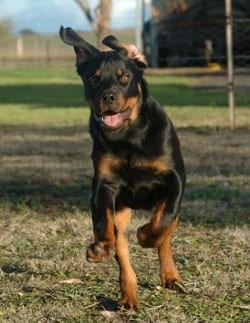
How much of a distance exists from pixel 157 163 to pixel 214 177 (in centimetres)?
473

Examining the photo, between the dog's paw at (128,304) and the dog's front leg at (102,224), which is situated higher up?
the dog's front leg at (102,224)

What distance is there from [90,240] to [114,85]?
2.11m

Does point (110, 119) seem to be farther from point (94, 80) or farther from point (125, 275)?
point (125, 275)

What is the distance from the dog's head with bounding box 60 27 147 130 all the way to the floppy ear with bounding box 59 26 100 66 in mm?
18

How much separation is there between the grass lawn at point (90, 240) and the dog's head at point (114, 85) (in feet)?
3.38

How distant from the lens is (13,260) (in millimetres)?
6184

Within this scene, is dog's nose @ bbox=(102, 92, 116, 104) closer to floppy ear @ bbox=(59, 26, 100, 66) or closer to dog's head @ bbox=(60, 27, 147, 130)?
dog's head @ bbox=(60, 27, 147, 130)

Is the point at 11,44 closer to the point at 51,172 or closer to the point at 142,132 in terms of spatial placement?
the point at 51,172

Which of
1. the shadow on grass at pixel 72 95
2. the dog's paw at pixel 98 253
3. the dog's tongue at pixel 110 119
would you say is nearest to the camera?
the dog's paw at pixel 98 253

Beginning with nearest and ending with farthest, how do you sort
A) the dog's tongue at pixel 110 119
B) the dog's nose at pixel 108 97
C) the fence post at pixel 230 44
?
the dog's nose at pixel 108 97, the dog's tongue at pixel 110 119, the fence post at pixel 230 44

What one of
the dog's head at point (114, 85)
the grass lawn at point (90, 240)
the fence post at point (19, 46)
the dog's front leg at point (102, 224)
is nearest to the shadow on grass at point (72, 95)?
the grass lawn at point (90, 240)

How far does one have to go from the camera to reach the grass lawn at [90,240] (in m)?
4.90

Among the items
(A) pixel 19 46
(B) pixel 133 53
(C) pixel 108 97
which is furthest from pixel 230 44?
(A) pixel 19 46

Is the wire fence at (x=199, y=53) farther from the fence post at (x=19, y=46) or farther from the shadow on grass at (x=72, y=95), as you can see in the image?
the fence post at (x=19, y=46)
